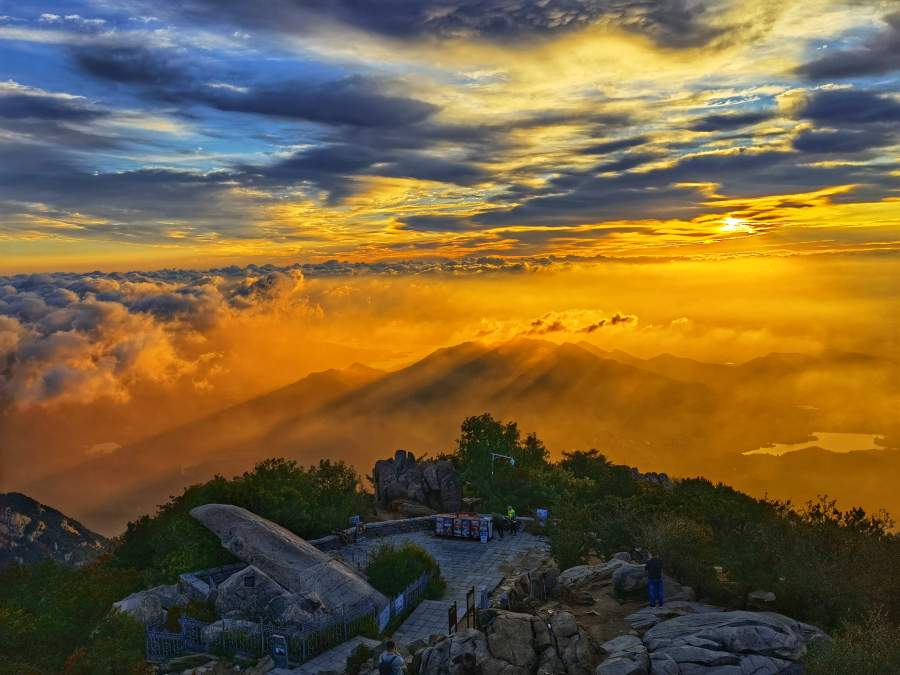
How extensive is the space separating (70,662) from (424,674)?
12.5m

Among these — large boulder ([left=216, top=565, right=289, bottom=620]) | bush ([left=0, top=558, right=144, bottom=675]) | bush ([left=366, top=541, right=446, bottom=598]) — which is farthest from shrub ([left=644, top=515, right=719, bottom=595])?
bush ([left=0, top=558, right=144, bottom=675])

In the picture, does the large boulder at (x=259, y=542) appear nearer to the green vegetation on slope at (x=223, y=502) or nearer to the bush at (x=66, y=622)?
the green vegetation on slope at (x=223, y=502)

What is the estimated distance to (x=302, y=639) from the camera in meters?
19.6

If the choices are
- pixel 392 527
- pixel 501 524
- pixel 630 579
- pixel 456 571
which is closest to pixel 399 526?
pixel 392 527

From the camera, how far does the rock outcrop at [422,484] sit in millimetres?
43562

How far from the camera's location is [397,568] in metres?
25.0

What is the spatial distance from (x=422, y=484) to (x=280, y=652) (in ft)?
85.2

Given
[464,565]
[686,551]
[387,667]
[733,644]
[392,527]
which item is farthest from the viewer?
[392,527]

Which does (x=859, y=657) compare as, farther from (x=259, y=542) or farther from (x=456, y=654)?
(x=259, y=542)

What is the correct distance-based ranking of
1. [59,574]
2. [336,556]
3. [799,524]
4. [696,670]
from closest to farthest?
[696,670] → [799,524] → [336,556] → [59,574]

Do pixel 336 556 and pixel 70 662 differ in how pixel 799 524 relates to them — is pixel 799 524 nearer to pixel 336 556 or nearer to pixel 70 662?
pixel 336 556

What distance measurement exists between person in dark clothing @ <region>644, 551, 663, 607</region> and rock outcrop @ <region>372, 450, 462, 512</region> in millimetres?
22847

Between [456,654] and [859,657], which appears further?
[456,654]

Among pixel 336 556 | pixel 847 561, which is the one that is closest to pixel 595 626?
pixel 847 561
